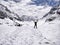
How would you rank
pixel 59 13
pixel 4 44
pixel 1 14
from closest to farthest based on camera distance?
pixel 4 44 < pixel 1 14 < pixel 59 13

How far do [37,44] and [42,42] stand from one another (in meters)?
1.14

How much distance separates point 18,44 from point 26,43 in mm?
1489

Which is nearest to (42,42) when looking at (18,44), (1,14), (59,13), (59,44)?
(59,44)

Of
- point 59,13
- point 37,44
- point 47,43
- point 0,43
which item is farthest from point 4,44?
point 59,13

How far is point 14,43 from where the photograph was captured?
19016mm

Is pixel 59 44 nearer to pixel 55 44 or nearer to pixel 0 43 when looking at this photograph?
pixel 55 44

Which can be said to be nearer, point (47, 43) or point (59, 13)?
point (47, 43)

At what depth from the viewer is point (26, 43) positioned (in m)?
19.9

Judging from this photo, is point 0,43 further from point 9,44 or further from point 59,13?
point 59,13

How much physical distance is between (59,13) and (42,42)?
5294 cm

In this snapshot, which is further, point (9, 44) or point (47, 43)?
point (47, 43)

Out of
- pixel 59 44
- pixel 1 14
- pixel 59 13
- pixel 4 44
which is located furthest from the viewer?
pixel 59 13

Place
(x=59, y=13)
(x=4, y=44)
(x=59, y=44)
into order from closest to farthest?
(x=4, y=44), (x=59, y=44), (x=59, y=13)

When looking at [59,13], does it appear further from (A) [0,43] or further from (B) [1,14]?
(A) [0,43]
